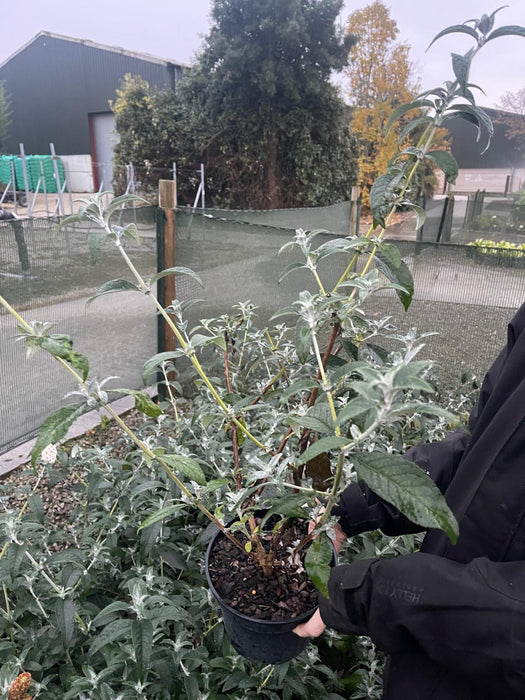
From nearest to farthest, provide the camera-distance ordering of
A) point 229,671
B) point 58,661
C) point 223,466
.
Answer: point 229,671
point 58,661
point 223,466

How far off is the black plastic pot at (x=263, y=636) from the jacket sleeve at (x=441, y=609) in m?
0.13

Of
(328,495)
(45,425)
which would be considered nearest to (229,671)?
(328,495)

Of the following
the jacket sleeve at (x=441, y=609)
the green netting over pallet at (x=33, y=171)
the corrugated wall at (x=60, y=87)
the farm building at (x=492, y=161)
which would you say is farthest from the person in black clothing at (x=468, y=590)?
the farm building at (x=492, y=161)

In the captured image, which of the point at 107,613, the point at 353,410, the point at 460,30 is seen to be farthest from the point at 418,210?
the point at 107,613

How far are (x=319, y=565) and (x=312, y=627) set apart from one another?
0.26 metres

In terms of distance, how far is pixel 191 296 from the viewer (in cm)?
358

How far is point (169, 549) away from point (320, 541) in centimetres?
95

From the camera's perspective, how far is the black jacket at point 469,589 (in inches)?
29.9

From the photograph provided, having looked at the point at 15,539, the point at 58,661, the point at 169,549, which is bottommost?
the point at 58,661

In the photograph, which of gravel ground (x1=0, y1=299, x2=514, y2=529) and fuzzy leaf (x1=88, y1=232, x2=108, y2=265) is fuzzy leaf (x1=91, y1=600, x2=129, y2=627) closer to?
fuzzy leaf (x1=88, y1=232, x2=108, y2=265)

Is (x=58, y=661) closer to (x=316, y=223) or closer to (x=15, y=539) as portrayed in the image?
(x=15, y=539)

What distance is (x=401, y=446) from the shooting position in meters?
2.19

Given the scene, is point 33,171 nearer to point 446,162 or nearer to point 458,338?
point 458,338

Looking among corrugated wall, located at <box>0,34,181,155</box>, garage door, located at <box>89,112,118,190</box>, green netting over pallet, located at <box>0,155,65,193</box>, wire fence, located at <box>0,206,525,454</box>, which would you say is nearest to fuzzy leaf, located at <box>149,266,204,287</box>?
wire fence, located at <box>0,206,525,454</box>
